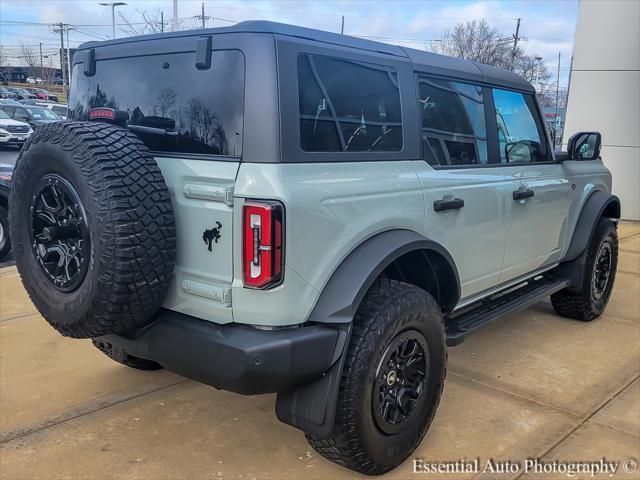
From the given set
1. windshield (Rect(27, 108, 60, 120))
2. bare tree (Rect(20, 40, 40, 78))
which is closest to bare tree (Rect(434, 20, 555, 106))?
windshield (Rect(27, 108, 60, 120))

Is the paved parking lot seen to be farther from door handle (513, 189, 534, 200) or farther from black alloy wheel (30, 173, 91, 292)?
door handle (513, 189, 534, 200)

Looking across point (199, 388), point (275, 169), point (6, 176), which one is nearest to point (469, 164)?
point (275, 169)

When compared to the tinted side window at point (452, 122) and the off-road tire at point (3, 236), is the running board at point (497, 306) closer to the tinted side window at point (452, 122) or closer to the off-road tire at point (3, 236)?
the tinted side window at point (452, 122)

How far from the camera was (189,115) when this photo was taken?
255 cm

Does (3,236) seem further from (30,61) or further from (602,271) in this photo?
(30,61)

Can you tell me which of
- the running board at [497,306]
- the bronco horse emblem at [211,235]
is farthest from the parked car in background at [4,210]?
the running board at [497,306]

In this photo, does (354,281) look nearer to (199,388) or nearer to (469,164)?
(469,164)

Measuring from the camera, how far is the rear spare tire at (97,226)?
223 centimetres

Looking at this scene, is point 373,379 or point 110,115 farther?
point 110,115

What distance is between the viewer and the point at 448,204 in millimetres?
3113

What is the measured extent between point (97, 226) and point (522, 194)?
A: 2.70 meters

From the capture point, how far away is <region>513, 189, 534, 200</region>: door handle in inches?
148

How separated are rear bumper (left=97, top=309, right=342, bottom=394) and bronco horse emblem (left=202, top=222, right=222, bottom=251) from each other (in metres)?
0.35

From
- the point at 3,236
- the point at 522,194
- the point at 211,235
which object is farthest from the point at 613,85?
the point at 211,235
